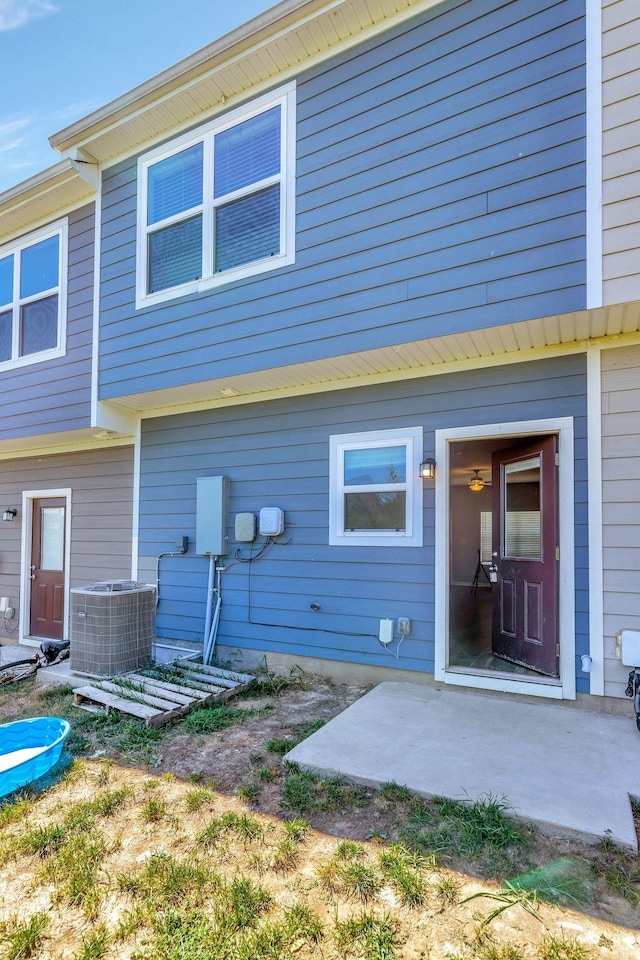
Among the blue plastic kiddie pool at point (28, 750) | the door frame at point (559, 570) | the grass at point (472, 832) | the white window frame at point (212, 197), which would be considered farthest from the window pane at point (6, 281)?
the grass at point (472, 832)

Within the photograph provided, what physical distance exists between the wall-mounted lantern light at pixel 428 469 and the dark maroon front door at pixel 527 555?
2.53 ft

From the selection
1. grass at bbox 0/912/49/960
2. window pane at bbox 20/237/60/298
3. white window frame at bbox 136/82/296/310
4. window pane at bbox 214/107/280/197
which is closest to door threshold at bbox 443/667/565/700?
grass at bbox 0/912/49/960

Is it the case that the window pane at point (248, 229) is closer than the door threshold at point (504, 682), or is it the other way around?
the door threshold at point (504, 682)

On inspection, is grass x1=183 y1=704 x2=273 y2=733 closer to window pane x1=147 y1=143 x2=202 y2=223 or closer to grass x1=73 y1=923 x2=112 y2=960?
grass x1=73 y1=923 x2=112 y2=960

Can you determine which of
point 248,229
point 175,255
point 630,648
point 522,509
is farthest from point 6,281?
point 630,648

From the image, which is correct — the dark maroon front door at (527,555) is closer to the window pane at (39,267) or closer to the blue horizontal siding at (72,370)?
the blue horizontal siding at (72,370)

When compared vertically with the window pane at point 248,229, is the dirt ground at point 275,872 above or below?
below

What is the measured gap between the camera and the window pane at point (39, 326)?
608 centimetres

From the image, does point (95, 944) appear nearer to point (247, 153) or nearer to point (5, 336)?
point (247, 153)

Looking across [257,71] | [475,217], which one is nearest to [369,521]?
[475,217]

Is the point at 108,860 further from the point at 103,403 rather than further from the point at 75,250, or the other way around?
the point at 75,250

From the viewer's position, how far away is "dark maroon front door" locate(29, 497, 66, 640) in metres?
6.99

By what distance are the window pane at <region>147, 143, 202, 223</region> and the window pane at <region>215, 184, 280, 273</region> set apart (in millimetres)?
433

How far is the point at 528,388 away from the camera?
3842mm
